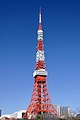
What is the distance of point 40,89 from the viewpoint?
59.9 metres

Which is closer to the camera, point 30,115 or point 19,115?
point 30,115

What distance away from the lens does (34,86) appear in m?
61.7

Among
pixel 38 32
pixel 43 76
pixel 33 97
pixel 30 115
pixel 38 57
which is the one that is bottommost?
pixel 30 115

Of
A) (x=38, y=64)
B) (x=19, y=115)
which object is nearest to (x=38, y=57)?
(x=38, y=64)

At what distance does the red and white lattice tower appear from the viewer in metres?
58.2

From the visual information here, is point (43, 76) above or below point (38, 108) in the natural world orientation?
above

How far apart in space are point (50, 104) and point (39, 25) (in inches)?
732

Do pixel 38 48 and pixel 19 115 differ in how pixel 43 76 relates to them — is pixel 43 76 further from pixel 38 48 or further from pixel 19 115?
pixel 19 115

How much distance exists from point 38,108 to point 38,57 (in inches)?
462

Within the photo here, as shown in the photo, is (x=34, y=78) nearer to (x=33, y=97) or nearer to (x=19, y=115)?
(x=33, y=97)

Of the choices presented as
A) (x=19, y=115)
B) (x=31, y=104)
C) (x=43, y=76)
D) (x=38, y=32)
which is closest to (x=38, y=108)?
(x=31, y=104)

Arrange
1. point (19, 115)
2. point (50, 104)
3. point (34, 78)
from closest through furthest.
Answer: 1. point (50, 104)
2. point (34, 78)
3. point (19, 115)

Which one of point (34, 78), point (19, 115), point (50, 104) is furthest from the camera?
point (19, 115)

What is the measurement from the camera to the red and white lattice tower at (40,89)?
2291 inches
